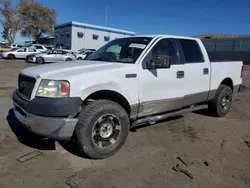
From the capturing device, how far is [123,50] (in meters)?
4.38

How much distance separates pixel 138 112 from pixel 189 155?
1073 mm

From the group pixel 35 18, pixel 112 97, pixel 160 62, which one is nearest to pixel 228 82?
pixel 160 62

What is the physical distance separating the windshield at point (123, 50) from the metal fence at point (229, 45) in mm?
32085

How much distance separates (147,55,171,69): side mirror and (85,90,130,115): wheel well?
707 mm

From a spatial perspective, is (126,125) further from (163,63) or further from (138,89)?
(163,63)

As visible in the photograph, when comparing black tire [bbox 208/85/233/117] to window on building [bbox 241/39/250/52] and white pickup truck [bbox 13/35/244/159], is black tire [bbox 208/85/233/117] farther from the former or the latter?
window on building [bbox 241/39/250/52]

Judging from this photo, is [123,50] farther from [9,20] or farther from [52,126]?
[9,20]

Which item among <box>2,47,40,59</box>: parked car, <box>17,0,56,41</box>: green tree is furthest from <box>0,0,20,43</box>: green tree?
<box>2,47,40,59</box>: parked car

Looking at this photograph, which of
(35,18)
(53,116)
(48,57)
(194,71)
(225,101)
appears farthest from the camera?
(35,18)

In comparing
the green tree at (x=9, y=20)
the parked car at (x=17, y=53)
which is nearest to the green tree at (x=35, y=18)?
the green tree at (x=9, y=20)

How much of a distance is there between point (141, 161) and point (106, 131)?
693 millimetres

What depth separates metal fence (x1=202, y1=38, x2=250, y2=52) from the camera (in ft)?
105

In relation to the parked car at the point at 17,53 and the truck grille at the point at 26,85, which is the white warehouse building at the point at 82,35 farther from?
the truck grille at the point at 26,85

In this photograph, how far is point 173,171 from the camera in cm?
325
